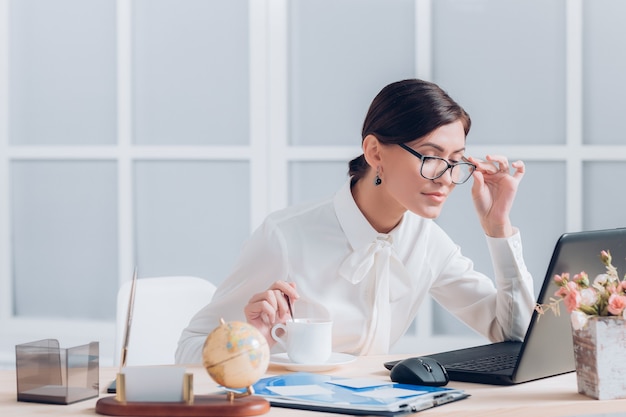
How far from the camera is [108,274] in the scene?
142 inches

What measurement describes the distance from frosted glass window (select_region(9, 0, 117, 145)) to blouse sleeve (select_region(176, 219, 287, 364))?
4.99ft

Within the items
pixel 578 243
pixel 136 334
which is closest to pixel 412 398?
pixel 578 243

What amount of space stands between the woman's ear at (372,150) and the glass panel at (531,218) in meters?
1.12

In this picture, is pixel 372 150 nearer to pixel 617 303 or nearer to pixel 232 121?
pixel 617 303

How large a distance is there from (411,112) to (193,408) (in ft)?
3.09

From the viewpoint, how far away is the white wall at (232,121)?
3127 millimetres

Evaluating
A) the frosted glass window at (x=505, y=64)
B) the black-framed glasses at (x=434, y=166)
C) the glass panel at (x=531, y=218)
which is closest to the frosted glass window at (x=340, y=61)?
the frosted glass window at (x=505, y=64)

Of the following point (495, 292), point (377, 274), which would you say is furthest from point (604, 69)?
point (377, 274)

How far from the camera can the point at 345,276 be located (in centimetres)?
216

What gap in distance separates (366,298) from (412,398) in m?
0.71

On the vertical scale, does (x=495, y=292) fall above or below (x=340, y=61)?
below

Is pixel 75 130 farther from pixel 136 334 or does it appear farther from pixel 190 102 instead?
pixel 136 334

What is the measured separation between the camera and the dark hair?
6.76ft

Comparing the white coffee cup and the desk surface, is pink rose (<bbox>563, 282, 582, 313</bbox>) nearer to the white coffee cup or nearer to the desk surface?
the desk surface
